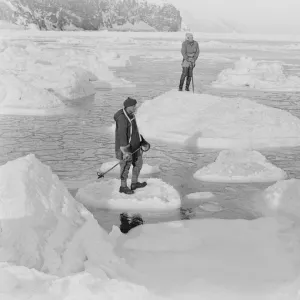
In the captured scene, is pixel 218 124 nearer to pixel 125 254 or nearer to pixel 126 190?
pixel 126 190

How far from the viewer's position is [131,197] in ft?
22.1

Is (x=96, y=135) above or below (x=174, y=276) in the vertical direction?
below

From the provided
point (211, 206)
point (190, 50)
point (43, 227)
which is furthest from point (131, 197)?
point (190, 50)

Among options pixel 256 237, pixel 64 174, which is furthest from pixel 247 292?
pixel 64 174

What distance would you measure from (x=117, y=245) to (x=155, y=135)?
5.76m

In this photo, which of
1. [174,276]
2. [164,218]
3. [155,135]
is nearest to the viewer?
[174,276]

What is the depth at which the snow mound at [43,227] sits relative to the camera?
434 cm

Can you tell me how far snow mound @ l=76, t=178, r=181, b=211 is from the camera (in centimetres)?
658

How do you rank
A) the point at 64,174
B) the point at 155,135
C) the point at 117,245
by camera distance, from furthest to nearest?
1. the point at 155,135
2. the point at 64,174
3. the point at 117,245

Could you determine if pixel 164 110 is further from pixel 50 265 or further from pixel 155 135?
pixel 50 265

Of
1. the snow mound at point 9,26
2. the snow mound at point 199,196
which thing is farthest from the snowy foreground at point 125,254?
the snow mound at point 9,26

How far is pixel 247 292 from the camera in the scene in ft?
13.8

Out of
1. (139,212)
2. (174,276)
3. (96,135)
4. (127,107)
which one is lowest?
(96,135)

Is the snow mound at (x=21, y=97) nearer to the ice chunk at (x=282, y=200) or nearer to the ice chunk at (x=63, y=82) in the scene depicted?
the ice chunk at (x=63, y=82)
